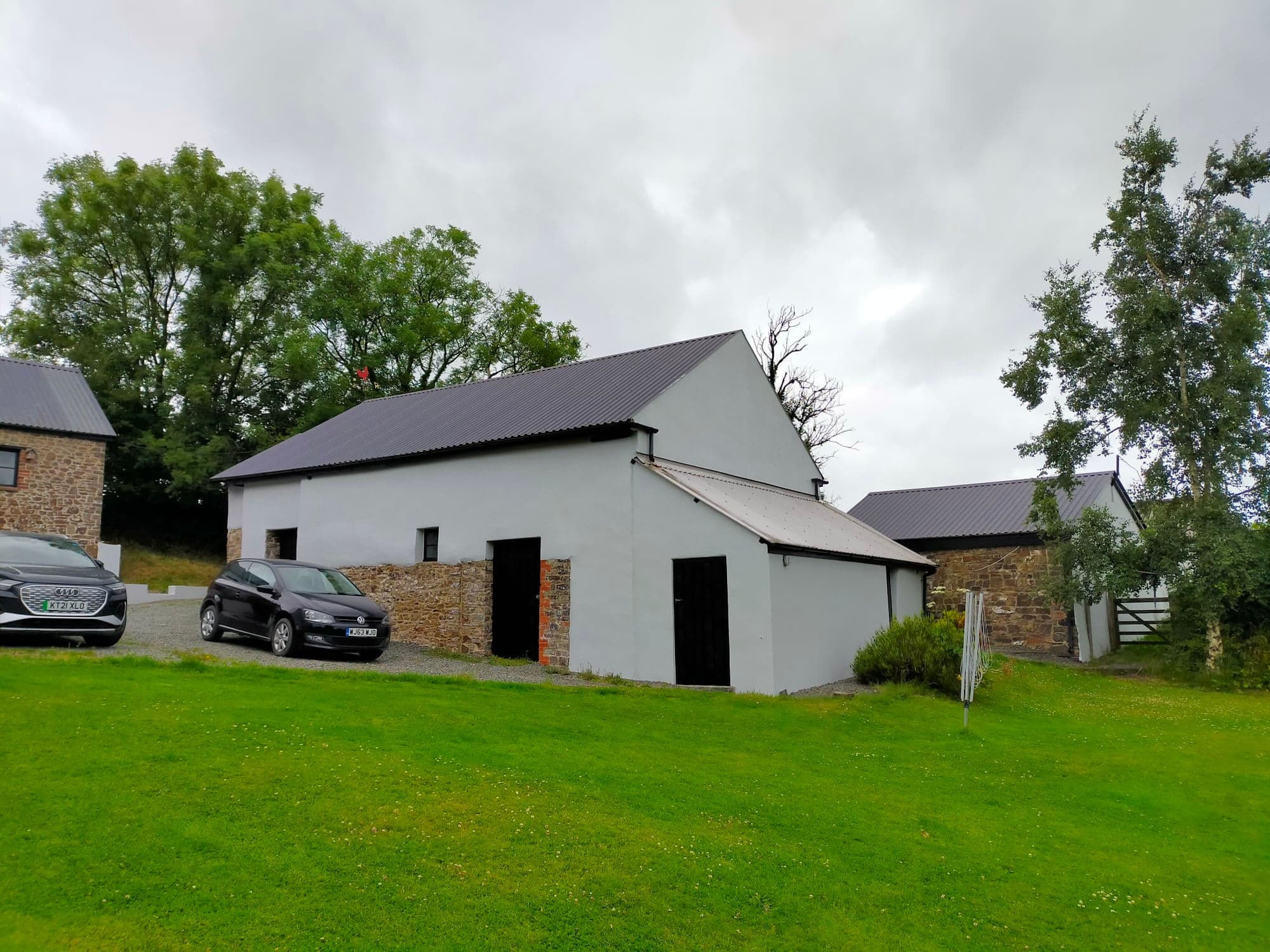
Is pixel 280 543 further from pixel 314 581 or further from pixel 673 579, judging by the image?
Result: pixel 673 579

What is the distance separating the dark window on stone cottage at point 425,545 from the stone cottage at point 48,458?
11497 millimetres

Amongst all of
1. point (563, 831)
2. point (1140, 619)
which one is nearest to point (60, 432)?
→ point (563, 831)

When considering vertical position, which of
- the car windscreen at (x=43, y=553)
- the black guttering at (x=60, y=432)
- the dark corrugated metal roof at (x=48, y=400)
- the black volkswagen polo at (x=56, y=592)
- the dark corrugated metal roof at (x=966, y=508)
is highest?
the dark corrugated metal roof at (x=48, y=400)

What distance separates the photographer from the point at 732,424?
19.8 m

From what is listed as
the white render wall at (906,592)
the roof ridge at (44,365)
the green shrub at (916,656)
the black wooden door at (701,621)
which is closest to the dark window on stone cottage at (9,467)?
the roof ridge at (44,365)

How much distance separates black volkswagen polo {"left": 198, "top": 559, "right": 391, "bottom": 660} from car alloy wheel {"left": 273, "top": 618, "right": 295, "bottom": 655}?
0.01 metres

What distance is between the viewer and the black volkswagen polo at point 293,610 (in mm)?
14391

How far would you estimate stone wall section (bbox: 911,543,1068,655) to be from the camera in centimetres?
2388

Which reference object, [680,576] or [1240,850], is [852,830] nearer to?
[1240,850]

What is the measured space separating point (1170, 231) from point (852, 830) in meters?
19.3

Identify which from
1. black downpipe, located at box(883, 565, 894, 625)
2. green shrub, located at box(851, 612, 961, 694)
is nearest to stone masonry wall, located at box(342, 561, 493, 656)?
green shrub, located at box(851, 612, 961, 694)

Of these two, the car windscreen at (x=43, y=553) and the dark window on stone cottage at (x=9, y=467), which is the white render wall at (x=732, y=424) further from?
the dark window on stone cottage at (x=9, y=467)

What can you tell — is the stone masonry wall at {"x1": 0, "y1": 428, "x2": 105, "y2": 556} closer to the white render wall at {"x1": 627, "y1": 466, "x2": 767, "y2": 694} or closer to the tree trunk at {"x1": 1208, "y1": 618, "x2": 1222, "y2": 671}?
the white render wall at {"x1": 627, "y1": 466, "x2": 767, "y2": 694}

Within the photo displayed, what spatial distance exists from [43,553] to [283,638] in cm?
373
